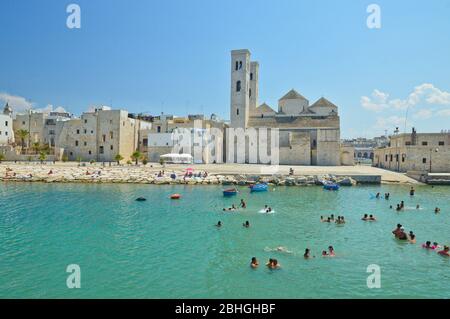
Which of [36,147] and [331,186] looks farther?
[36,147]

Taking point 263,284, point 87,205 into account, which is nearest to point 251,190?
point 87,205

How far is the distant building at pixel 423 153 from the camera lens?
40875mm

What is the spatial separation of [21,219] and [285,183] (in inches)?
951

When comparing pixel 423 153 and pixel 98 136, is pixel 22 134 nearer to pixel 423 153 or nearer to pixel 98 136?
Answer: pixel 98 136

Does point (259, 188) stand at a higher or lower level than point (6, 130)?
lower

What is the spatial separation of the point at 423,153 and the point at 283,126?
20.9 metres

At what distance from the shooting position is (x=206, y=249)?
1366cm

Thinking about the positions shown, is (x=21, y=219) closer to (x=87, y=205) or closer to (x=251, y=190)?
(x=87, y=205)

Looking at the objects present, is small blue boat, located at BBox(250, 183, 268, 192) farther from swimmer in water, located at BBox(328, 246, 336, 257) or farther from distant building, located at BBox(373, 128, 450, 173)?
distant building, located at BBox(373, 128, 450, 173)

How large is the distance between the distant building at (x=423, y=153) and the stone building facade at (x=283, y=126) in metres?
8.71

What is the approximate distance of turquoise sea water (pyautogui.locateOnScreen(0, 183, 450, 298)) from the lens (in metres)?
10.0

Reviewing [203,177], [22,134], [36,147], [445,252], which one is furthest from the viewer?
[22,134]

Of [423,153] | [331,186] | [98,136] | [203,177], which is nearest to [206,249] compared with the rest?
[331,186]

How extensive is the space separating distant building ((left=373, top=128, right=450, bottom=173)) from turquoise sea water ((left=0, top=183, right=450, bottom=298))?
19.2 m
